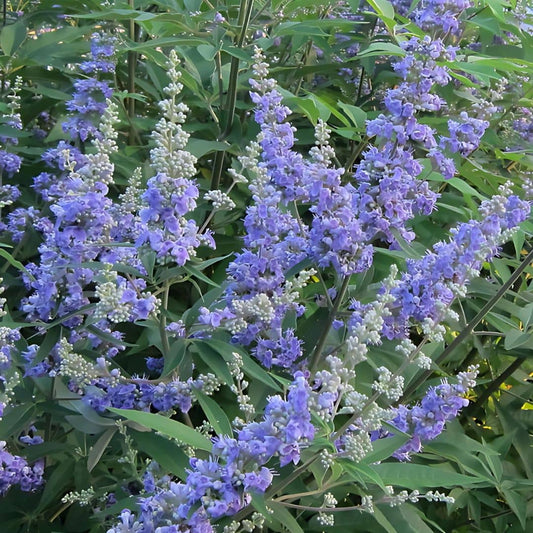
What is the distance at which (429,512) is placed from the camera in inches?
126

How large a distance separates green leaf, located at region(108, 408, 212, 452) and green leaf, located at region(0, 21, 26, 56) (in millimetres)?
2189

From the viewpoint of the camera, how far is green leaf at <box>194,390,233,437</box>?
1.95 m

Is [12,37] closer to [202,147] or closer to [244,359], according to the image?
[202,147]

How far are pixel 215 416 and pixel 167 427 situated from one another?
0.26 metres

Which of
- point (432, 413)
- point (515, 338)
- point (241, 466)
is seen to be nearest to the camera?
point (241, 466)

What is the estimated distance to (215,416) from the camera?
2.03m

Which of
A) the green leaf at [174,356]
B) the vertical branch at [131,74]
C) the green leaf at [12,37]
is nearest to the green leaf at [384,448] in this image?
the green leaf at [174,356]

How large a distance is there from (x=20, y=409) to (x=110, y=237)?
64cm

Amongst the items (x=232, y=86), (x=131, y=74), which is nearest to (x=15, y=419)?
(x=232, y=86)

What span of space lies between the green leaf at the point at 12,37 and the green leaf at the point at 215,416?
2.04 metres

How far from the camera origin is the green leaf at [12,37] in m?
3.38

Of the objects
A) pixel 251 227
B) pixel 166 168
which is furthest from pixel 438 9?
pixel 166 168

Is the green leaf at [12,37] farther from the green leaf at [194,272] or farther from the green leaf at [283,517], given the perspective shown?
the green leaf at [283,517]

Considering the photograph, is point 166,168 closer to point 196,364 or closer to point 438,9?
point 196,364
